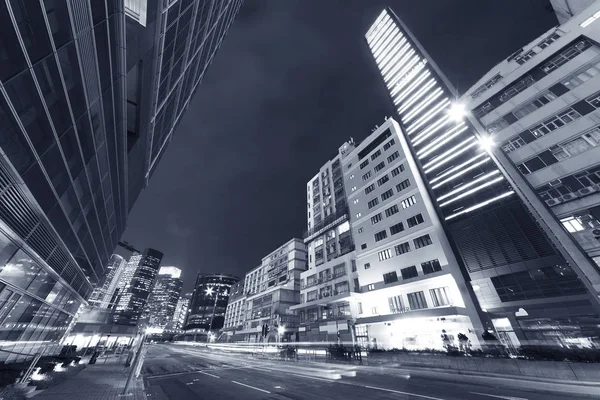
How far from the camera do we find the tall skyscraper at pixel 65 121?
592 cm

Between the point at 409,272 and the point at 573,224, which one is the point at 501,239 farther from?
the point at 409,272

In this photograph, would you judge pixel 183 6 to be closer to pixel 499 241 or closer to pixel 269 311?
pixel 499 241

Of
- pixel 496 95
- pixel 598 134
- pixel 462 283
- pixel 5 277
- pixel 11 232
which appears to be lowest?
pixel 5 277

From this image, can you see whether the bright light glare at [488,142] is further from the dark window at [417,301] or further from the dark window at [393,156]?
the dark window at [417,301]

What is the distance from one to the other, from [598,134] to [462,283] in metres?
20.0

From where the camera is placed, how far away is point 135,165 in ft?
61.0

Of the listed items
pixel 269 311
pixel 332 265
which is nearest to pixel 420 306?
pixel 332 265

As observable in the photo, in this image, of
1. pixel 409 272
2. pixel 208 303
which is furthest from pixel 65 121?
pixel 208 303

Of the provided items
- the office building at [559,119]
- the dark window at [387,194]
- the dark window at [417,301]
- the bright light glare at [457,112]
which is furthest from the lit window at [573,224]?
the dark window at [387,194]

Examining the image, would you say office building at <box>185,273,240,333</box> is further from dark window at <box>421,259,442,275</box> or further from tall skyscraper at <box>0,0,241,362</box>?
tall skyscraper at <box>0,0,241,362</box>

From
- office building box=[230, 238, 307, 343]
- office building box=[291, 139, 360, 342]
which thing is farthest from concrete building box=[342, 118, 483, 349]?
office building box=[230, 238, 307, 343]

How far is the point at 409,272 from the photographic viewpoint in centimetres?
3331

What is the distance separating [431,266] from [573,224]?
14.4 meters

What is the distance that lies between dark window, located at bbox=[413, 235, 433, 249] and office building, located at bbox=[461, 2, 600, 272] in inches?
515
